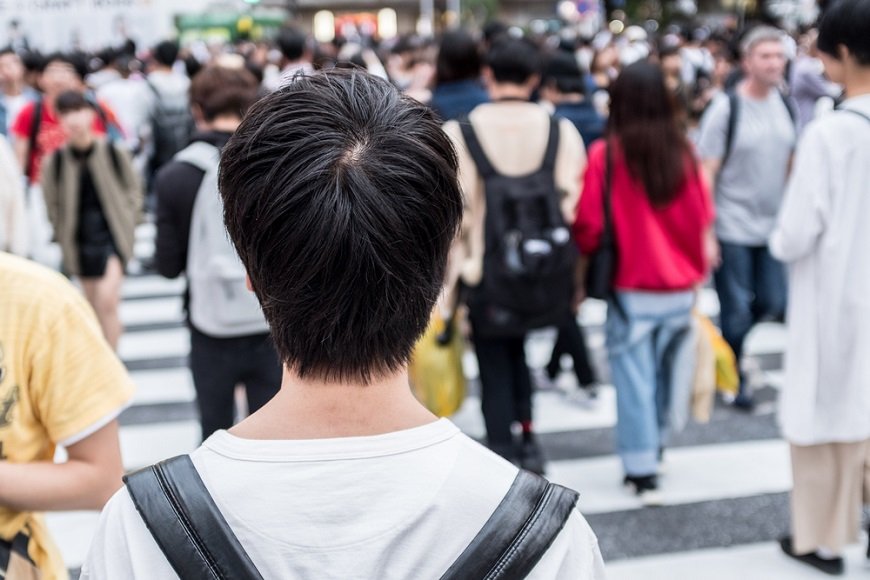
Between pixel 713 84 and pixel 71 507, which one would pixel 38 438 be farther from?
pixel 713 84

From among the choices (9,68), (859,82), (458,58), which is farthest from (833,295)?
(9,68)

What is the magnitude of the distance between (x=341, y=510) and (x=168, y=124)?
797 centimetres

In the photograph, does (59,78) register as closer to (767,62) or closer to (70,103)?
(70,103)

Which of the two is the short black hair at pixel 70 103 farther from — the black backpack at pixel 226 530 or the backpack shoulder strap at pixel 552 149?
the black backpack at pixel 226 530

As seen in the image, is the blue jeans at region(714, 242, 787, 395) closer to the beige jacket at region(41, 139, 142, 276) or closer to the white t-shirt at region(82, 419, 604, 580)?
the beige jacket at region(41, 139, 142, 276)

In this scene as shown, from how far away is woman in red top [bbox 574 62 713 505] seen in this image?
3879 millimetres

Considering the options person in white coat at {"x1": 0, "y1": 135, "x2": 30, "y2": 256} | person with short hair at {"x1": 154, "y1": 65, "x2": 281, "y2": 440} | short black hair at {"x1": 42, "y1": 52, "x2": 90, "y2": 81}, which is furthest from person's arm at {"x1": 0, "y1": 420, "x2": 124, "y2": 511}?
short black hair at {"x1": 42, "y1": 52, "x2": 90, "y2": 81}

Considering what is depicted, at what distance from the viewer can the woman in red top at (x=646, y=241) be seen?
388cm

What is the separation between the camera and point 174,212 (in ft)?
11.9

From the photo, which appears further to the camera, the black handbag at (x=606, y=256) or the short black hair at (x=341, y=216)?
the black handbag at (x=606, y=256)

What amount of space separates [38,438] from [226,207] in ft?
2.78

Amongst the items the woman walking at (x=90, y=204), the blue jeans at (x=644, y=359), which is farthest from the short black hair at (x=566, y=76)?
the woman walking at (x=90, y=204)

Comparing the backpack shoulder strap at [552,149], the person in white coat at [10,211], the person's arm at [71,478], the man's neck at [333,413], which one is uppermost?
the man's neck at [333,413]

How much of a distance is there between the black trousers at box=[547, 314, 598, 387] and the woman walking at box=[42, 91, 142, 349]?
2.49m
